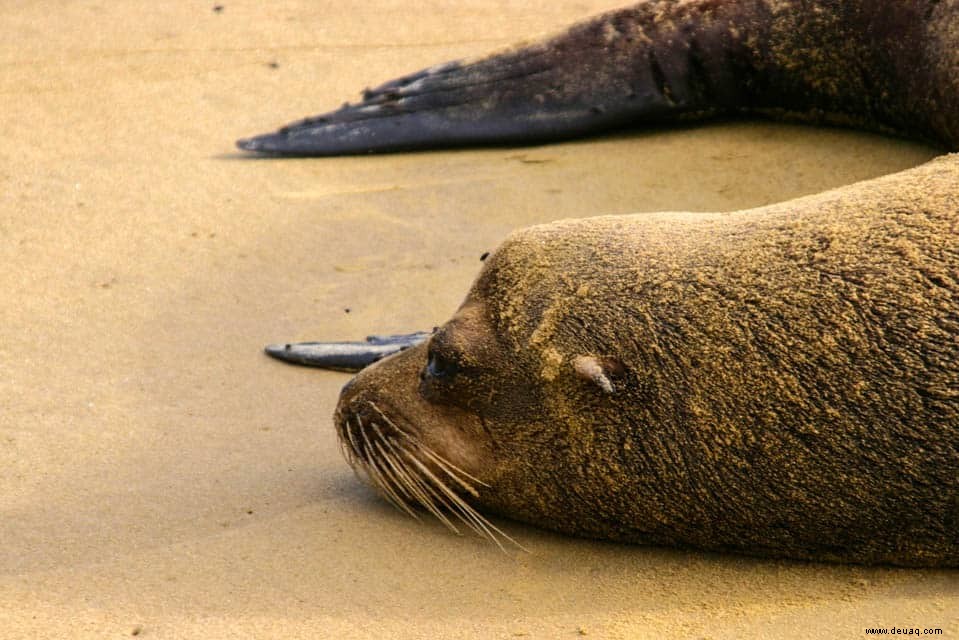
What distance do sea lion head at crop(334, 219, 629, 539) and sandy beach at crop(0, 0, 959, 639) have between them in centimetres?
10

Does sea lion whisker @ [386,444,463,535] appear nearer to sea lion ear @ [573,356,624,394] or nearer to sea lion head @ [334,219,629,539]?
sea lion head @ [334,219,629,539]

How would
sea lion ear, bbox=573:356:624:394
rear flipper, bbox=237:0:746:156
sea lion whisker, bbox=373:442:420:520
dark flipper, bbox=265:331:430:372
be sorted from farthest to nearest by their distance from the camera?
rear flipper, bbox=237:0:746:156
dark flipper, bbox=265:331:430:372
sea lion whisker, bbox=373:442:420:520
sea lion ear, bbox=573:356:624:394

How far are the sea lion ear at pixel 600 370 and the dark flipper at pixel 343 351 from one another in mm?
1294

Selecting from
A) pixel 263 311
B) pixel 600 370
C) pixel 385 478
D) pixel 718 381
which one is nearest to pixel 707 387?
pixel 718 381

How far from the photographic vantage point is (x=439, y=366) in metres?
3.37

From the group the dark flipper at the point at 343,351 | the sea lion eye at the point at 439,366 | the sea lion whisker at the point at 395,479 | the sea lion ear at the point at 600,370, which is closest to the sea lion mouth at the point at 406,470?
the sea lion whisker at the point at 395,479

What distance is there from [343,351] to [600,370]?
1.48 meters

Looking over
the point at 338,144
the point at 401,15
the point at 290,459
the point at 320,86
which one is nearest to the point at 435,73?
the point at 338,144

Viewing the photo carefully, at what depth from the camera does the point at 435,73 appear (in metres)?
6.17

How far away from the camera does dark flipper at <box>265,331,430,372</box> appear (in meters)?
4.30

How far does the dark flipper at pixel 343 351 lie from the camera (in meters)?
4.30

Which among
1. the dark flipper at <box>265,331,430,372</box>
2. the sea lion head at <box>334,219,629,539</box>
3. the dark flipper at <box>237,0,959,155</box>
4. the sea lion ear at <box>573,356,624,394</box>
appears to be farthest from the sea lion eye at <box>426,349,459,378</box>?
the dark flipper at <box>237,0,959,155</box>

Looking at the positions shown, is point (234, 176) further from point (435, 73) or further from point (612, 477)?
point (612, 477)

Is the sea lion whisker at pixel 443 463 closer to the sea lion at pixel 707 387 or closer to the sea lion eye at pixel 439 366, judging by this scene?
the sea lion at pixel 707 387
